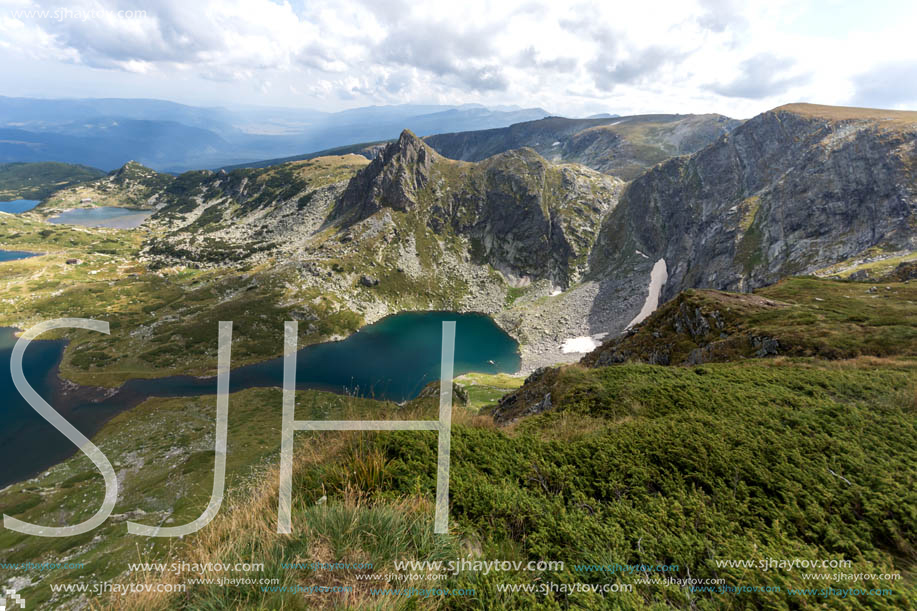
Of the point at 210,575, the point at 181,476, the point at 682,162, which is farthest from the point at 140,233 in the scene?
the point at 682,162

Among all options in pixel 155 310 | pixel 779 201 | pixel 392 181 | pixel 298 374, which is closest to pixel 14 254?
pixel 155 310

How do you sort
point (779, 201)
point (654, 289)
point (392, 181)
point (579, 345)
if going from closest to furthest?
point (779, 201) < point (579, 345) < point (654, 289) < point (392, 181)

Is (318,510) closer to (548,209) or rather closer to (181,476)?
(181,476)

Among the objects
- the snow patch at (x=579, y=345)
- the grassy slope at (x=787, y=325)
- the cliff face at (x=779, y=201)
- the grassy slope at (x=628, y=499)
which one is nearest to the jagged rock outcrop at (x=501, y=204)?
the cliff face at (x=779, y=201)

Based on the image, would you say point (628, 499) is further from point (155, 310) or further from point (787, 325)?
point (155, 310)

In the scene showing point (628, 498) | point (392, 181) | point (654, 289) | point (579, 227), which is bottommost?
point (654, 289)

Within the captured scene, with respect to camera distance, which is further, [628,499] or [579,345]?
[579,345]

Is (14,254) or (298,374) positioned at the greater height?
(14,254)

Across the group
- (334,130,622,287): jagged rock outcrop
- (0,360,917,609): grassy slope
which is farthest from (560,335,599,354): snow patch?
(0,360,917,609): grassy slope
